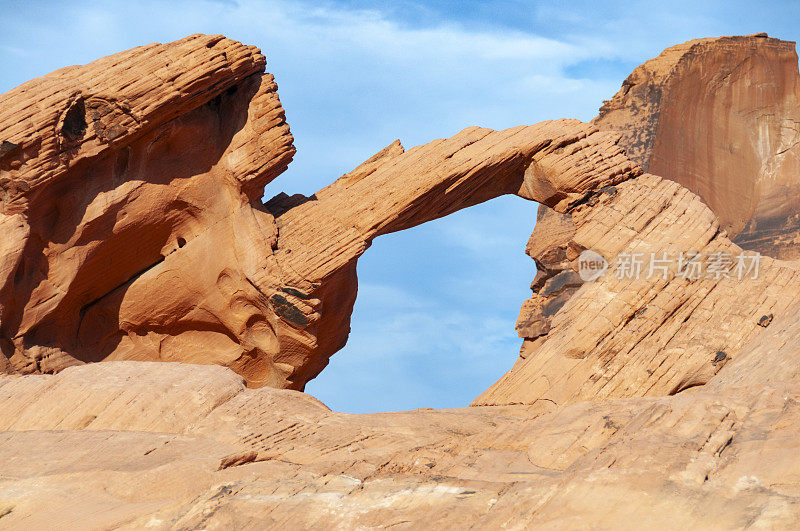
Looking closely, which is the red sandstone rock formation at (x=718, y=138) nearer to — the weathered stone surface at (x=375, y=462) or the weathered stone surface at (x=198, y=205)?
the weathered stone surface at (x=198, y=205)

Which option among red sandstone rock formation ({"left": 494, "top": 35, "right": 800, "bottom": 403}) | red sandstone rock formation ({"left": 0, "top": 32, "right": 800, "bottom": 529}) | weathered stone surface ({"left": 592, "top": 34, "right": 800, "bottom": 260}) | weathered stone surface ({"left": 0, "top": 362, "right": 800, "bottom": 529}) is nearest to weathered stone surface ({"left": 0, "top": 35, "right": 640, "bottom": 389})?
red sandstone rock formation ({"left": 0, "top": 32, "right": 800, "bottom": 529})

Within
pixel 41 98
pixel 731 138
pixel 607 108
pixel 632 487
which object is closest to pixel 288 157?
pixel 41 98

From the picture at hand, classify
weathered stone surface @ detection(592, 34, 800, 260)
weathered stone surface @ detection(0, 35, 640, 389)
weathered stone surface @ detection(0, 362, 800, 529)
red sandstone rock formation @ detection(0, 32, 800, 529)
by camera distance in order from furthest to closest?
weathered stone surface @ detection(592, 34, 800, 260)
weathered stone surface @ detection(0, 35, 640, 389)
red sandstone rock formation @ detection(0, 32, 800, 529)
weathered stone surface @ detection(0, 362, 800, 529)

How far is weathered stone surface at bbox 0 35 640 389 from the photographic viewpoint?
10648 mm

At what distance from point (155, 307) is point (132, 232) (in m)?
1.24

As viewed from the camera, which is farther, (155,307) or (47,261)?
(155,307)

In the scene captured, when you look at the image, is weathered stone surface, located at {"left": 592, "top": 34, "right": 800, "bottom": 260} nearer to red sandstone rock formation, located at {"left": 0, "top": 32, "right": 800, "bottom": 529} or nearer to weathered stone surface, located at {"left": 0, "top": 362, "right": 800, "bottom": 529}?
red sandstone rock formation, located at {"left": 0, "top": 32, "right": 800, "bottom": 529}

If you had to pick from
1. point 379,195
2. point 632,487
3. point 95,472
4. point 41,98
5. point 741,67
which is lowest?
point 632,487

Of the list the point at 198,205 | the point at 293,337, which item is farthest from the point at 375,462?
the point at 198,205

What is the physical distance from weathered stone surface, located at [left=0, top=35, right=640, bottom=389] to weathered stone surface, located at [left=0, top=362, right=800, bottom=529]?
265 cm

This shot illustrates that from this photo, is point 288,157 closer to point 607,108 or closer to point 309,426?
point 309,426

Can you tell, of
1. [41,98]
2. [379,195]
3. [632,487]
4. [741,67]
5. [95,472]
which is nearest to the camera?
[632,487]

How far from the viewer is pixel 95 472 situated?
658 cm

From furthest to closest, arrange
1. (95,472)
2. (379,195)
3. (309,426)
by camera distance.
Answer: (379,195), (309,426), (95,472)
